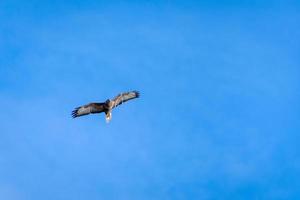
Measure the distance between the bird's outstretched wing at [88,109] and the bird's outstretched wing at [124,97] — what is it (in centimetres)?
248

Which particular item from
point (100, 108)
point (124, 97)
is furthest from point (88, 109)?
point (124, 97)

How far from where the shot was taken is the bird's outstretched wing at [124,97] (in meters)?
72.5

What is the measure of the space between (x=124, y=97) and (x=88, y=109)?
6.52 metres

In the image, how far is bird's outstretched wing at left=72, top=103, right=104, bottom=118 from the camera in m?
70.6

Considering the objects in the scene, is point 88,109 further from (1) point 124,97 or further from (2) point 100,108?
(1) point 124,97

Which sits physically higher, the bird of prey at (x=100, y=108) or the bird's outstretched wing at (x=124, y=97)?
the bird's outstretched wing at (x=124, y=97)

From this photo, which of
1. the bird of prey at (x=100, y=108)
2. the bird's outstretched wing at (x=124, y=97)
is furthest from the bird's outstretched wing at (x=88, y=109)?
the bird's outstretched wing at (x=124, y=97)

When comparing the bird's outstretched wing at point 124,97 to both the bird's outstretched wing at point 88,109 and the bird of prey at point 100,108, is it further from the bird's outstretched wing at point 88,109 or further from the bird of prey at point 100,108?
the bird's outstretched wing at point 88,109

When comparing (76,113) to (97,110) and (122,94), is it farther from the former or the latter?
(122,94)

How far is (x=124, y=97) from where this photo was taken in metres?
74.5

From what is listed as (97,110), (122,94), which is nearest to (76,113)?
(97,110)

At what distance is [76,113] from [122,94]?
7896 mm

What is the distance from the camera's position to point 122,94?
74188 millimetres

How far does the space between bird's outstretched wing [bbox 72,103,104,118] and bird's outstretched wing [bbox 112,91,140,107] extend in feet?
8.15
